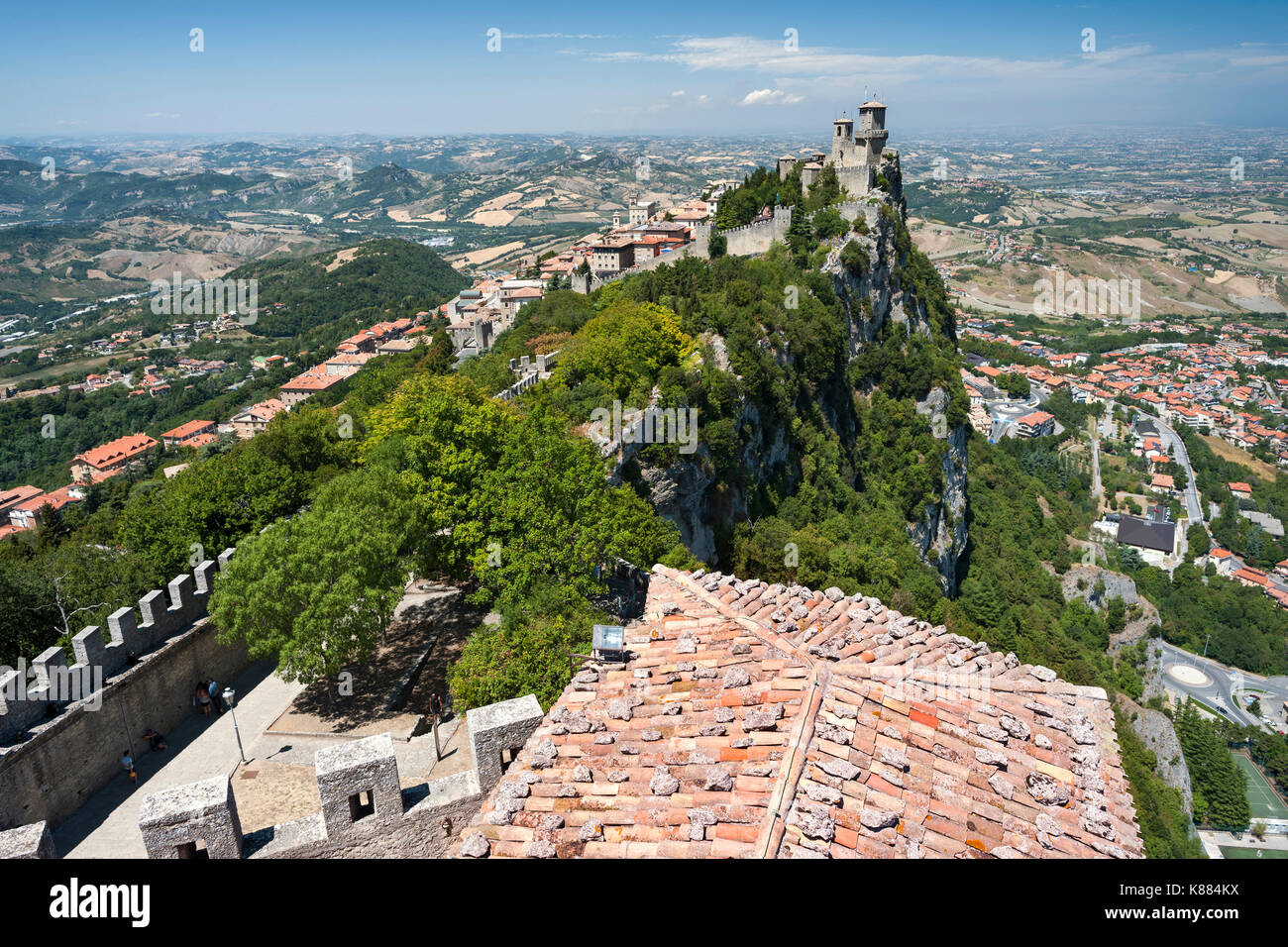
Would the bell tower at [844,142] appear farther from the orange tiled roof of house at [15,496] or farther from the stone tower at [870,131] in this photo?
the orange tiled roof of house at [15,496]

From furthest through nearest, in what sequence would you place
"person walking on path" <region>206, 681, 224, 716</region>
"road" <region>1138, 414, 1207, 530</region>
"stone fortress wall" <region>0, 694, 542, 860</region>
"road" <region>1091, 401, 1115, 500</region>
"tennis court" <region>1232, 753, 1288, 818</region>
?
"road" <region>1091, 401, 1115, 500</region>, "road" <region>1138, 414, 1207, 530</region>, "tennis court" <region>1232, 753, 1288, 818</region>, "person walking on path" <region>206, 681, 224, 716</region>, "stone fortress wall" <region>0, 694, 542, 860</region>

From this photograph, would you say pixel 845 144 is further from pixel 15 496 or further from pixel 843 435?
pixel 15 496

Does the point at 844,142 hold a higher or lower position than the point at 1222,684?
higher

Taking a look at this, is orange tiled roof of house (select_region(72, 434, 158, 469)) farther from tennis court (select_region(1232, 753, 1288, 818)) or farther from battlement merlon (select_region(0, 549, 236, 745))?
tennis court (select_region(1232, 753, 1288, 818))

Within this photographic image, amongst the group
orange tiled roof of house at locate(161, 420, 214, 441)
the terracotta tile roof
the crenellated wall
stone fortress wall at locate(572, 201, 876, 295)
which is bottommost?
orange tiled roof of house at locate(161, 420, 214, 441)

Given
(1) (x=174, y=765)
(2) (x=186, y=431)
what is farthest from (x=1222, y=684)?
(2) (x=186, y=431)

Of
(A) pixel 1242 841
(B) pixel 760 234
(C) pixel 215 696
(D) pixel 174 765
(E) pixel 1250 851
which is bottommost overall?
(E) pixel 1250 851

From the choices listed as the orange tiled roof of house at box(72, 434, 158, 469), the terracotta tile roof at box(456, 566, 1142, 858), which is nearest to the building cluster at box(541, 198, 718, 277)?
the orange tiled roof of house at box(72, 434, 158, 469)
